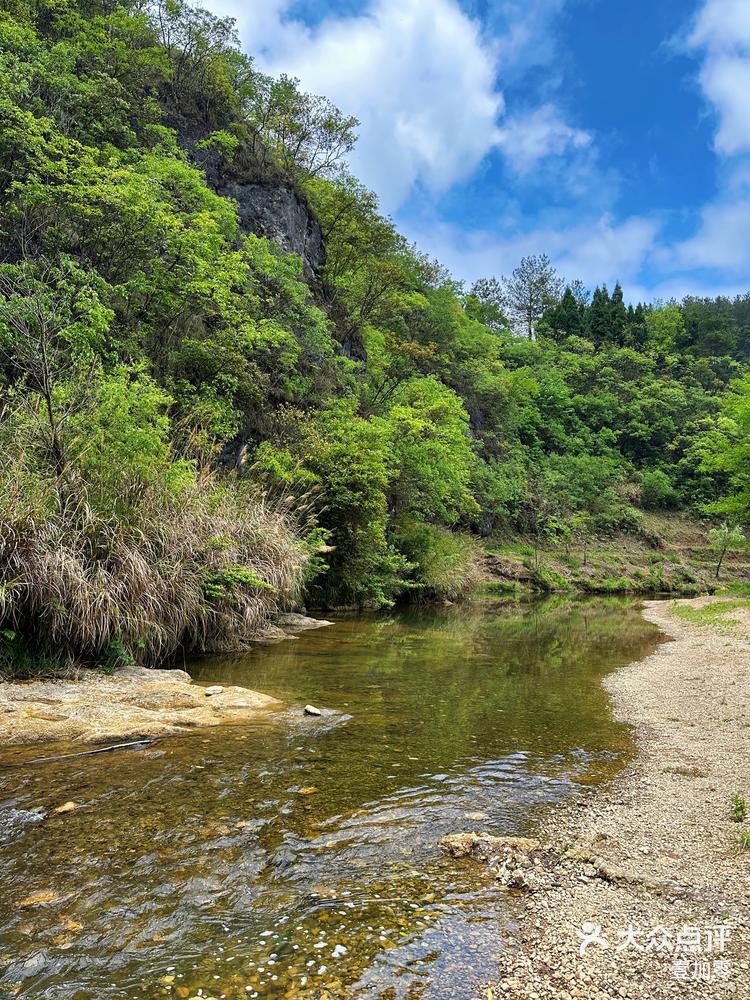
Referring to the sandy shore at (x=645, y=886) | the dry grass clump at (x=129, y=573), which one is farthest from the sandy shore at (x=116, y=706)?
the sandy shore at (x=645, y=886)

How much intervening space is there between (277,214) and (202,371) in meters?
14.1

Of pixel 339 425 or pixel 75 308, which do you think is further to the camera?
pixel 339 425

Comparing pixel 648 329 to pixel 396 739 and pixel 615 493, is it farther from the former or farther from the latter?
pixel 396 739

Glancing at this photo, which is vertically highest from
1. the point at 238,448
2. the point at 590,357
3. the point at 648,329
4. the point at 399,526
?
the point at 648,329

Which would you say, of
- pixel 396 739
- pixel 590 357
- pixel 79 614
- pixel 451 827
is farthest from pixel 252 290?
pixel 590 357

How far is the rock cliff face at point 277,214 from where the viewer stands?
27328 mm

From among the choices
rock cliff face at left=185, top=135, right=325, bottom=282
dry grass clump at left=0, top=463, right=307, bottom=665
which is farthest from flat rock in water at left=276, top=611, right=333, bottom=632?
rock cliff face at left=185, top=135, right=325, bottom=282

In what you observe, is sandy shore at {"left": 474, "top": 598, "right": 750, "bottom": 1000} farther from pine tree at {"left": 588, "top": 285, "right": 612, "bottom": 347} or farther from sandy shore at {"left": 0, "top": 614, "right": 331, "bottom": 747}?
pine tree at {"left": 588, "top": 285, "right": 612, "bottom": 347}

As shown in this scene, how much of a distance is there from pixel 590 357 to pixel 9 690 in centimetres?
6453

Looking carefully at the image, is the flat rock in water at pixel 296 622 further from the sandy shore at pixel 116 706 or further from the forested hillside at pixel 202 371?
the sandy shore at pixel 116 706

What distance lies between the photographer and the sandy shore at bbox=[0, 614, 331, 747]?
20.0ft

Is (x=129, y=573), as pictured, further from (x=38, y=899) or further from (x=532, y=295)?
(x=532, y=295)

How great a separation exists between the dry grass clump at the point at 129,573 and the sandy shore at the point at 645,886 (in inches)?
254

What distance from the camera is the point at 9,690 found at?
700cm
